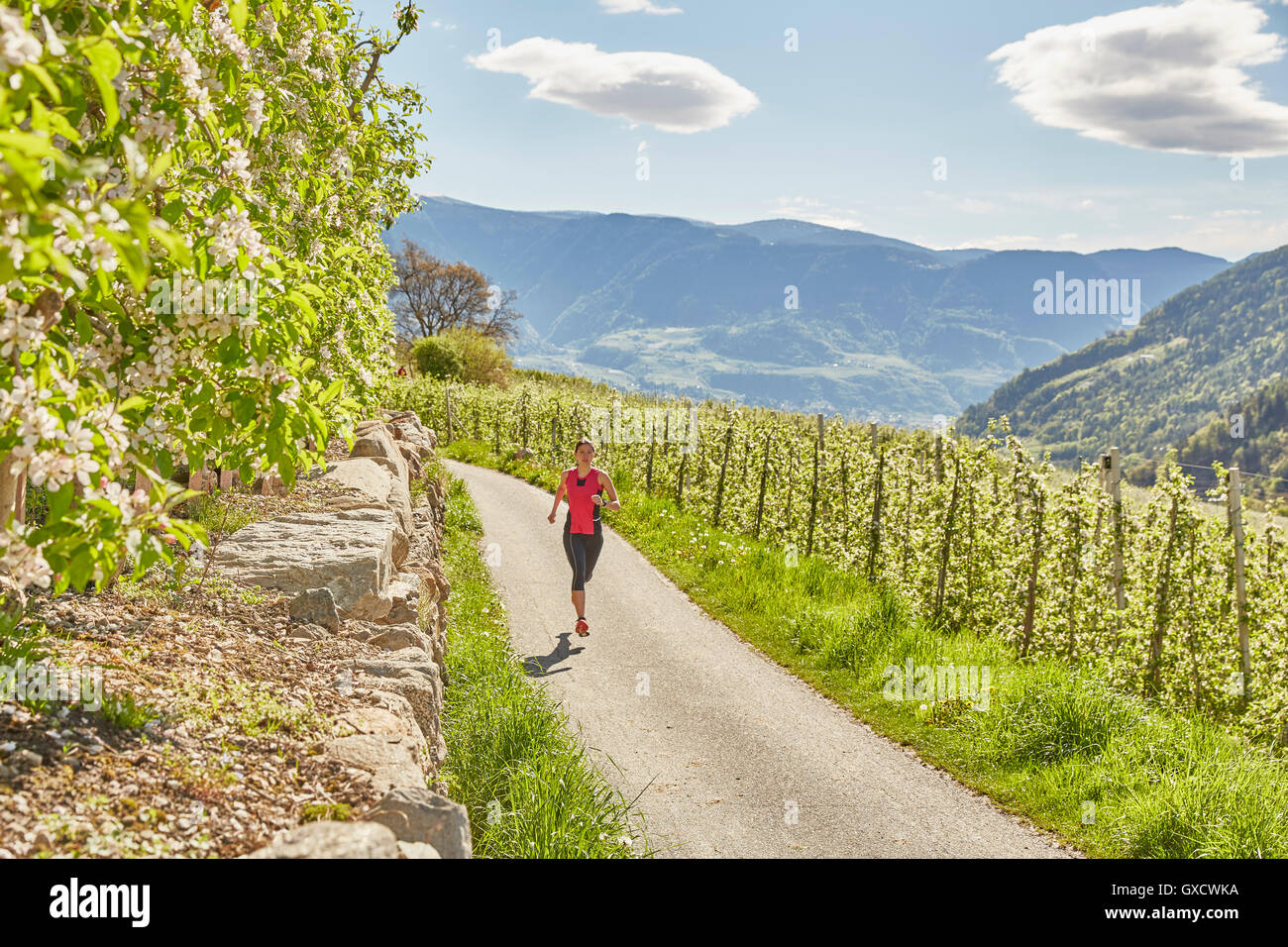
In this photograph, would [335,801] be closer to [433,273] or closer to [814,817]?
[814,817]

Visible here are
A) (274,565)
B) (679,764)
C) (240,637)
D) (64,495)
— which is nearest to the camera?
(64,495)

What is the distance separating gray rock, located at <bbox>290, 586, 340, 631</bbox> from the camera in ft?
19.1

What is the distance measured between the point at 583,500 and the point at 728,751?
4307 mm

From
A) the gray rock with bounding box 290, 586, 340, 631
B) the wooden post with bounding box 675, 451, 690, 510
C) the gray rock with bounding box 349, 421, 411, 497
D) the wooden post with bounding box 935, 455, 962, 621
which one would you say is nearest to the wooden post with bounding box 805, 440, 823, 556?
the wooden post with bounding box 935, 455, 962, 621

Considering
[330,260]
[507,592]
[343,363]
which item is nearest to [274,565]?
[330,260]

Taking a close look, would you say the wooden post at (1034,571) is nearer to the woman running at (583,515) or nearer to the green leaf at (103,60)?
the woman running at (583,515)

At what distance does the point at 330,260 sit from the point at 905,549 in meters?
10.5

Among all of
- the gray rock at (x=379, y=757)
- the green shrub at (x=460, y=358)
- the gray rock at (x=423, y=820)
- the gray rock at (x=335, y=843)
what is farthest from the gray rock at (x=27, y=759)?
the green shrub at (x=460, y=358)

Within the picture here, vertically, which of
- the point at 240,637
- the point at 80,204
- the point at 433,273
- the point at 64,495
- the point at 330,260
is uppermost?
the point at 433,273

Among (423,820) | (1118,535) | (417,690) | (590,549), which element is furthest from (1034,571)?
(423,820)

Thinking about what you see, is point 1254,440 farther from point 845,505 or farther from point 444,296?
point 845,505

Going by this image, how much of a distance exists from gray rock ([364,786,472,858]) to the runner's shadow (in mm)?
5288

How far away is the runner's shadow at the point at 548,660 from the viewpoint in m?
9.12
